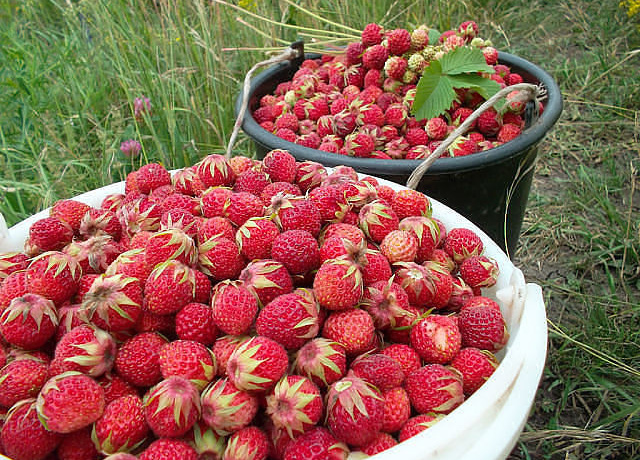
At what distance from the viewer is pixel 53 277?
2.74 ft

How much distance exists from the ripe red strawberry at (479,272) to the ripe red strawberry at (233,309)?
0.42 metres

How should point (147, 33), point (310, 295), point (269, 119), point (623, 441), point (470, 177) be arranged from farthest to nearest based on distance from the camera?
point (147, 33), point (269, 119), point (470, 177), point (623, 441), point (310, 295)

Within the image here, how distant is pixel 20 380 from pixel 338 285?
46 cm

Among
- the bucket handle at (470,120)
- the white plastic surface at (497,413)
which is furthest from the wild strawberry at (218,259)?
the bucket handle at (470,120)

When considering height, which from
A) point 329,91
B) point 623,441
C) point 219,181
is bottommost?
point 623,441

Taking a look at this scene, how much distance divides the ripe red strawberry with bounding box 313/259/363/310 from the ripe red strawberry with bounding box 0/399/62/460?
41 centimetres

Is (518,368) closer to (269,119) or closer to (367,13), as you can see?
(269,119)

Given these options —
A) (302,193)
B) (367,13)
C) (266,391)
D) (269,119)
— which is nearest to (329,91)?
(269,119)

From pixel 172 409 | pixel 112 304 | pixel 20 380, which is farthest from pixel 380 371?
pixel 20 380

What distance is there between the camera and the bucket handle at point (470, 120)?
1.22m

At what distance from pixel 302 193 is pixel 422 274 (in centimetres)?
37

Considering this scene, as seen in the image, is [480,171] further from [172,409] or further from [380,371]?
[172,409]

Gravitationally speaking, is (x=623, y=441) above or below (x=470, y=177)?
below

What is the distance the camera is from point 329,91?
1921 mm
